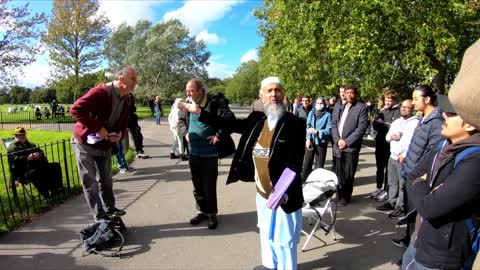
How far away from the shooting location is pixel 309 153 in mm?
7531

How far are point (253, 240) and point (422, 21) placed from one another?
32.3ft

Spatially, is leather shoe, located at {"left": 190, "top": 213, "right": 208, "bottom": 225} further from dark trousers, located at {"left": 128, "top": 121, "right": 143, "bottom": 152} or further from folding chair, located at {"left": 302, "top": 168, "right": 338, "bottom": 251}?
dark trousers, located at {"left": 128, "top": 121, "right": 143, "bottom": 152}

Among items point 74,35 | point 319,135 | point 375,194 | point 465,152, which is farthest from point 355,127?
point 74,35

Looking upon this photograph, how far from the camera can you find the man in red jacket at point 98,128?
13.9 feet

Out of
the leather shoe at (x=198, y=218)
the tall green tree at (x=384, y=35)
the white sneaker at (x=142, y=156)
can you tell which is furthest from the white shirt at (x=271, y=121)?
the tall green tree at (x=384, y=35)

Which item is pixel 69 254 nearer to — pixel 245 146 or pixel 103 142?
pixel 103 142

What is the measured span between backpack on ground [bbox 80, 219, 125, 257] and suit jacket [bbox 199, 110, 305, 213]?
1876 mm

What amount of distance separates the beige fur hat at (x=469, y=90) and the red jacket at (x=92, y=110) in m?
3.89

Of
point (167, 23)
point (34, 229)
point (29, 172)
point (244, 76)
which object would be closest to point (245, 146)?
point (34, 229)

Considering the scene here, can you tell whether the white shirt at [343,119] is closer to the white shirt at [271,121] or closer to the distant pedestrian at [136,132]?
the white shirt at [271,121]

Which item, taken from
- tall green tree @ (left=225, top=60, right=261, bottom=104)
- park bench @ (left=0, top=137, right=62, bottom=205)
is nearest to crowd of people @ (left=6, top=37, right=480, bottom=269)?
park bench @ (left=0, top=137, right=62, bottom=205)

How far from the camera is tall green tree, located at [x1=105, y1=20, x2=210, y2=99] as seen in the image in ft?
143

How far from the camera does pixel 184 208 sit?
5.91m

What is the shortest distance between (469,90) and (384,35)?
38.4 feet
